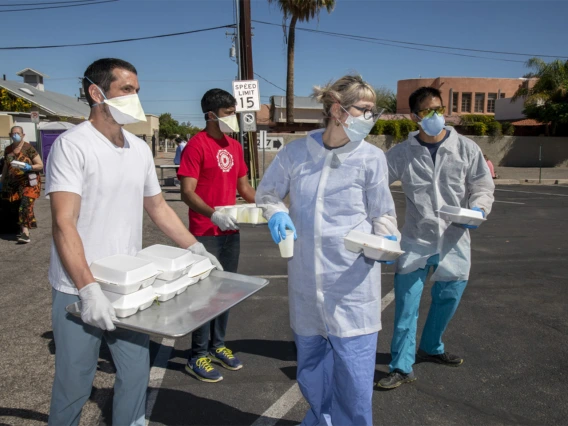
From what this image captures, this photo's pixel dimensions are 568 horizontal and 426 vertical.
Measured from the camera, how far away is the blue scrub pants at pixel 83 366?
231 cm

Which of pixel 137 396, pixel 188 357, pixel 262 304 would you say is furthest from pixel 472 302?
pixel 137 396

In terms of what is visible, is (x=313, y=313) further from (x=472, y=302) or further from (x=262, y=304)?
(x=472, y=302)

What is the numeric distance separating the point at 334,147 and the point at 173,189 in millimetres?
16062

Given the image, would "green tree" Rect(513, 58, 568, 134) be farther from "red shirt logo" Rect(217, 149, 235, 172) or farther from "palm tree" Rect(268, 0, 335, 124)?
Result: "red shirt logo" Rect(217, 149, 235, 172)

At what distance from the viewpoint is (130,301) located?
2.16 meters

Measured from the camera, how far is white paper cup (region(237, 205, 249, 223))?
3146 mm

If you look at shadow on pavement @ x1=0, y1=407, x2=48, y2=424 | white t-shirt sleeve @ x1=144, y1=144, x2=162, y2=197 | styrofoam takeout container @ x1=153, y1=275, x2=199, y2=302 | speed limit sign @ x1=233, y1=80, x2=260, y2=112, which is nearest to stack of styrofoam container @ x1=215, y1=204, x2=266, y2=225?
white t-shirt sleeve @ x1=144, y1=144, x2=162, y2=197

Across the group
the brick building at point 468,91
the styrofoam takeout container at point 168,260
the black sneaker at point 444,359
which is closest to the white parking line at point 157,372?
the styrofoam takeout container at point 168,260

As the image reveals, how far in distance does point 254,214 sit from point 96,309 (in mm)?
1279

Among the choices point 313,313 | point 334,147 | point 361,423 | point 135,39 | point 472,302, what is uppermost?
point 135,39

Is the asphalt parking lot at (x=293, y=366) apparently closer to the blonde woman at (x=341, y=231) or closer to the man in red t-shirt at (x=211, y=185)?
the man in red t-shirt at (x=211, y=185)

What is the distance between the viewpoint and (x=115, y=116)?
245 centimetres

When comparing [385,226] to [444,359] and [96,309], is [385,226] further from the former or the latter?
[444,359]

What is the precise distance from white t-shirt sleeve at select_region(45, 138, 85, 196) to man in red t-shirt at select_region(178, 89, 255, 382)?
135cm
